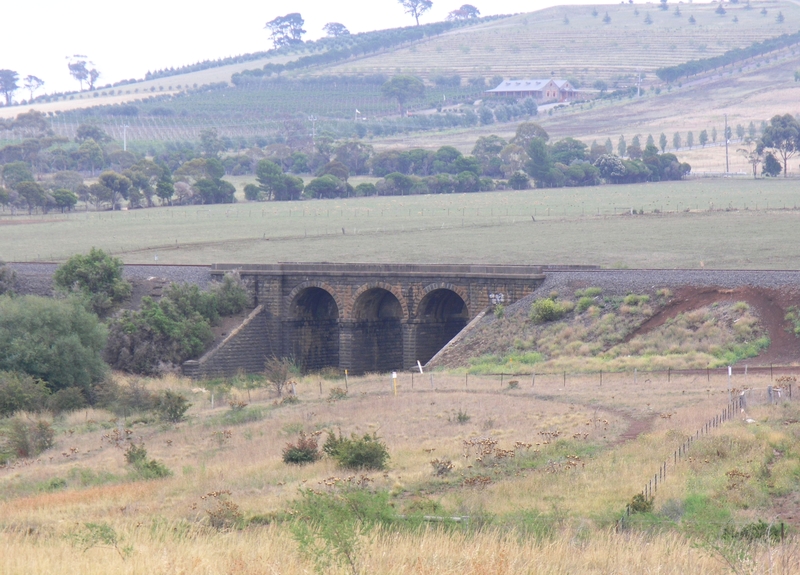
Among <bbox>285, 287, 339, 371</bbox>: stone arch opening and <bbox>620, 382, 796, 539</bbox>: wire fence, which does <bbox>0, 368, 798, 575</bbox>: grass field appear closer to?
<bbox>620, 382, 796, 539</bbox>: wire fence

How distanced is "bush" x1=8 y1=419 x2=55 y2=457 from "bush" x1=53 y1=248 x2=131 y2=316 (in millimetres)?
23350

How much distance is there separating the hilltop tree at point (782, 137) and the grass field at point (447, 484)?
91.5 meters

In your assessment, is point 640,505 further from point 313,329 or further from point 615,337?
point 313,329

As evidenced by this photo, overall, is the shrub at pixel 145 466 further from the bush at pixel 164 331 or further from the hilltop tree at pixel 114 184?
the hilltop tree at pixel 114 184

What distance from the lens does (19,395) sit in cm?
3825

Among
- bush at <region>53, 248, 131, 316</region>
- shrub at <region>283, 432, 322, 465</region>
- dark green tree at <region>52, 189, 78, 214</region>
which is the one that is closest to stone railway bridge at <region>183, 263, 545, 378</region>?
bush at <region>53, 248, 131, 316</region>

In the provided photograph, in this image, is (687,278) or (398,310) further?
(398,310)

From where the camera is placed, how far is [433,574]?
11023mm

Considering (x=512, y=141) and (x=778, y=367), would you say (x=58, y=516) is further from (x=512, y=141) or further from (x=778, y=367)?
(x=512, y=141)

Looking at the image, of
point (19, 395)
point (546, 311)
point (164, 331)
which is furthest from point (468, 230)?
point (19, 395)

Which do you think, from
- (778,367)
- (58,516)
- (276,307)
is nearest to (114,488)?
(58,516)

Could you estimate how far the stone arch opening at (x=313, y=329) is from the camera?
5288 centimetres

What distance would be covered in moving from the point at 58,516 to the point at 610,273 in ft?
97.9

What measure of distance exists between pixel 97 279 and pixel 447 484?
37941mm
